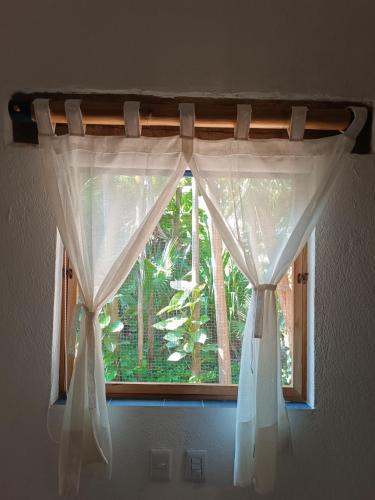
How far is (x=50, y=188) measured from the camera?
4.06 feet

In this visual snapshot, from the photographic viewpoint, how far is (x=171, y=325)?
54.0 inches

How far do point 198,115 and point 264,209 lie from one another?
34cm

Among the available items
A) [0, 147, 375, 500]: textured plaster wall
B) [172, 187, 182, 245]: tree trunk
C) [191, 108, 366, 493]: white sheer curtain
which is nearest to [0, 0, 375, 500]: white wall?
[0, 147, 375, 500]: textured plaster wall

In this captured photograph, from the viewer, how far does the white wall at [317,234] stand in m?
1.27

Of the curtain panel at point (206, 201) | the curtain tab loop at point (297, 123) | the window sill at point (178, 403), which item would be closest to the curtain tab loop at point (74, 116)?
the curtain panel at point (206, 201)

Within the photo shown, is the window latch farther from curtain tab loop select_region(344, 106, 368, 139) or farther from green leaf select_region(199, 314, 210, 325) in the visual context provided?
curtain tab loop select_region(344, 106, 368, 139)

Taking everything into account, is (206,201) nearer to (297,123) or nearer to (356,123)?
(297,123)

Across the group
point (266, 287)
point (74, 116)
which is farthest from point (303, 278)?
point (74, 116)

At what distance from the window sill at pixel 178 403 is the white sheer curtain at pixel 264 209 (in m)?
0.10

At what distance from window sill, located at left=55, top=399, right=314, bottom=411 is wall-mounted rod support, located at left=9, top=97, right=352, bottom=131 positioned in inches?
33.9

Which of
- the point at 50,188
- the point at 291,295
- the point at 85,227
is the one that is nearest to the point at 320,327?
the point at 291,295

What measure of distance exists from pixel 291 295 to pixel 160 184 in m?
0.57

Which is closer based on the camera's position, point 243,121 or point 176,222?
point 243,121

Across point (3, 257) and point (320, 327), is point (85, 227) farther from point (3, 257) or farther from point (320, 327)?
point (320, 327)
